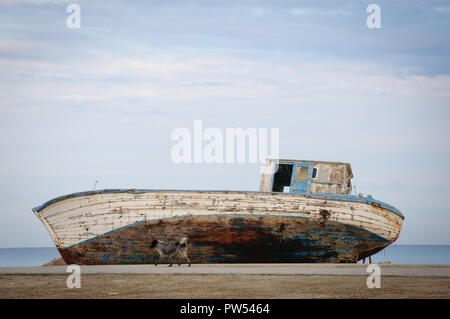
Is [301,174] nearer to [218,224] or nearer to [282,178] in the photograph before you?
[282,178]

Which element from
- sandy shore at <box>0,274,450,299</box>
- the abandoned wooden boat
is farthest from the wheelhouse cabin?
sandy shore at <box>0,274,450,299</box>

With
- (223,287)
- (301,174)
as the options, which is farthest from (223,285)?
(301,174)

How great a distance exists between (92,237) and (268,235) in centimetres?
613

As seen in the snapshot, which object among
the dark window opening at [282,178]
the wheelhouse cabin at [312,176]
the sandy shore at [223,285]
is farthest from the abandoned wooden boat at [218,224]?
the sandy shore at [223,285]

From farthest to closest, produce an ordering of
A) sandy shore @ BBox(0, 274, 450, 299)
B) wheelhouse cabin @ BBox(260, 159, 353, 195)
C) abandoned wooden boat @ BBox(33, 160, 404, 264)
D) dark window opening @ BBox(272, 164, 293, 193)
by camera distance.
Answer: dark window opening @ BBox(272, 164, 293, 193) → wheelhouse cabin @ BBox(260, 159, 353, 195) → abandoned wooden boat @ BBox(33, 160, 404, 264) → sandy shore @ BBox(0, 274, 450, 299)

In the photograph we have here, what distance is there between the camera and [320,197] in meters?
19.7

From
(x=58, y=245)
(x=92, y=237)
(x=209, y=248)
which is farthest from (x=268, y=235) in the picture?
(x=58, y=245)

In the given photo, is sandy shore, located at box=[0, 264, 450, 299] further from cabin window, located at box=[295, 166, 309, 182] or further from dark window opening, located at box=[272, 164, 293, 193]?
dark window opening, located at box=[272, 164, 293, 193]

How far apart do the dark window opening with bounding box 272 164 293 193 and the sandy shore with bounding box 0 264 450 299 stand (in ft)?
29.8

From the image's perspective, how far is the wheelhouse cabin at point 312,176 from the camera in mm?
21125

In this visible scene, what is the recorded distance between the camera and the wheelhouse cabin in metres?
21.1

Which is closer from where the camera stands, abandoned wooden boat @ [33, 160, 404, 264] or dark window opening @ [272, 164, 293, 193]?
abandoned wooden boat @ [33, 160, 404, 264]

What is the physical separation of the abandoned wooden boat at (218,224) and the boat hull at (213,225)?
0.11 ft
